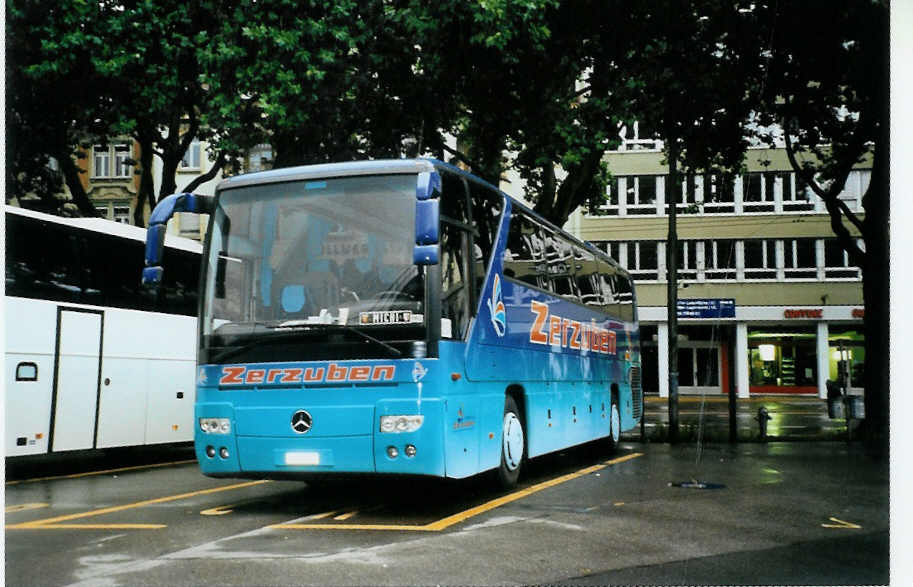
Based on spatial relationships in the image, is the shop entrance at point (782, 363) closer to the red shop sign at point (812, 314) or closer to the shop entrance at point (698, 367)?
the red shop sign at point (812, 314)

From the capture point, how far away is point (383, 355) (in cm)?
876

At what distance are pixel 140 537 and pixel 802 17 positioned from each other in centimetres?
1214

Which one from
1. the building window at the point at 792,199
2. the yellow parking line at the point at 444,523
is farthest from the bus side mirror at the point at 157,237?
the building window at the point at 792,199

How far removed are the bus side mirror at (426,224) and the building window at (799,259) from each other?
30109 mm

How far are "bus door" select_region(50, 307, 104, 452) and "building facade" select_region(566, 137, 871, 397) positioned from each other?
1567 centimetres

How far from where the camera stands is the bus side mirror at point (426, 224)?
314 inches

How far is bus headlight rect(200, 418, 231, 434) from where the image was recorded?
9070 millimetres

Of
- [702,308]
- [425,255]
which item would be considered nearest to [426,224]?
[425,255]

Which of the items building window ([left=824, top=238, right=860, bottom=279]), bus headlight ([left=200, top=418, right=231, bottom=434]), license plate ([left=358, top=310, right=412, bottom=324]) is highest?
building window ([left=824, top=238, right=860, bottom=279])

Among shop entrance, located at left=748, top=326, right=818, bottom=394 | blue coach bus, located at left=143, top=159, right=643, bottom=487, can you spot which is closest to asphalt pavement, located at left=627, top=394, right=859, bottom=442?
shop entrance, located at left=748, top=326, right=818, bottom=394

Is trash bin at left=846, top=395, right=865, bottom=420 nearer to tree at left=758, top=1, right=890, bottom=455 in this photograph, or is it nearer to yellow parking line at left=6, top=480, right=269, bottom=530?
tree at left=758, top=1, right=890, bottom=455

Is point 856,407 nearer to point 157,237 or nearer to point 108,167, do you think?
point 157,237

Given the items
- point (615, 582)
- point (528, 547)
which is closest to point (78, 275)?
point (528, 547)

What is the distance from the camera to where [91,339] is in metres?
13.5
